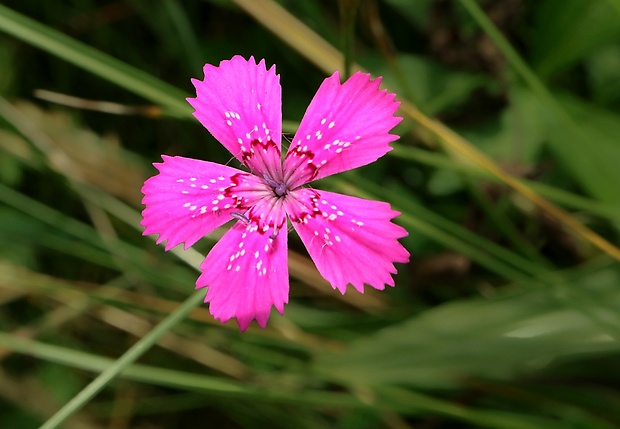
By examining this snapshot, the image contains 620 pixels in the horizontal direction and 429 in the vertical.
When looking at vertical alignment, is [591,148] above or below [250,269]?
above

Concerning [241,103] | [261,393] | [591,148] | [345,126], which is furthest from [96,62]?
[591,148]

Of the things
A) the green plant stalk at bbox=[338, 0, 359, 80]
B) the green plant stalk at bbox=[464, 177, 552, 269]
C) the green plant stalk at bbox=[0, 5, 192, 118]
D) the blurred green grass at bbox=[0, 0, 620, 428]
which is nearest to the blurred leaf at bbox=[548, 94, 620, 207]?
the blurred green grass at bbox=[0, 0, 620, 428]

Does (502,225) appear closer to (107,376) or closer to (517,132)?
(517,132)

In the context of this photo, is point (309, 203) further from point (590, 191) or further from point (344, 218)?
point (590, 191)

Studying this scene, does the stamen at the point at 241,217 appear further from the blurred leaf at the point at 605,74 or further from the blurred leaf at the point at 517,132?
the blurred leaf at the point at 605,74

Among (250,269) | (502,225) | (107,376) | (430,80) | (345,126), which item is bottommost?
(107,376)

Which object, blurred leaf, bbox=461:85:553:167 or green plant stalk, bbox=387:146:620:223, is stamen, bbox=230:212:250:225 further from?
blurred leaf, bbox=461:85:553:167

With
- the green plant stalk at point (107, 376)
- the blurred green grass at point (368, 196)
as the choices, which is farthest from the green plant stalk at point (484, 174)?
the green plant stalk at point (107, 376)

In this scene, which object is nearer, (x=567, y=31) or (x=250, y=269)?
(x=250, y=269)
